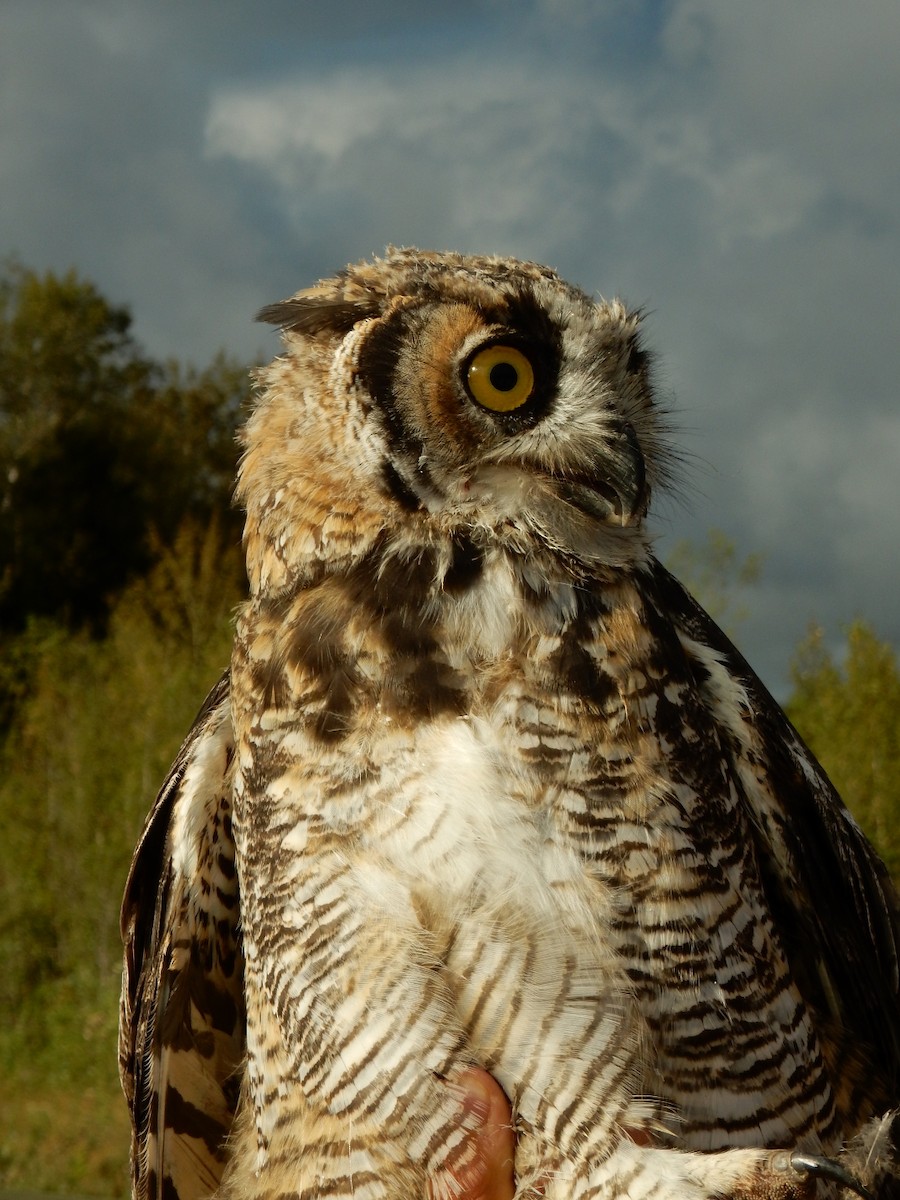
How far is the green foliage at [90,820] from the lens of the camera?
16.6 metres

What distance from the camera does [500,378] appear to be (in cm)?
212

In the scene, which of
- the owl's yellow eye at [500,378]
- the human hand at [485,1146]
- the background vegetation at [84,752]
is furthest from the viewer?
the background vegetation at [84,752]

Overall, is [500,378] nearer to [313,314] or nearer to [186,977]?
[313,314]

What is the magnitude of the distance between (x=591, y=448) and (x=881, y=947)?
1.36 m

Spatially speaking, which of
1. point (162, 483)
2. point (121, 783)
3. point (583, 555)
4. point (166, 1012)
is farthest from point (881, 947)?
point (162, 483)

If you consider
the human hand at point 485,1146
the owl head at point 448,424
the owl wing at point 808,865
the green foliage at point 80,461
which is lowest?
the human hand at point 485,1146

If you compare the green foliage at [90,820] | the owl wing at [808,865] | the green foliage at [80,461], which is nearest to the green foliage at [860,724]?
the green foliage at [90,820]

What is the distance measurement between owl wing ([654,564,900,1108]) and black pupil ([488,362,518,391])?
1.63 feet

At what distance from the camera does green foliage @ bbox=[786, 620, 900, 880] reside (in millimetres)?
16109

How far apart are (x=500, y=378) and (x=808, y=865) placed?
1.26 m

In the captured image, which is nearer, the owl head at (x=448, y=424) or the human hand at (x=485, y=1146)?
the human hand at (x=485, y=1146)

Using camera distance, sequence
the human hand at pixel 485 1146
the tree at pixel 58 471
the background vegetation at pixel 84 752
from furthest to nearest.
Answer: the tree at pixel 58 471, the background vegetation at pixel 84 752, the human hand at pixel 485 1146

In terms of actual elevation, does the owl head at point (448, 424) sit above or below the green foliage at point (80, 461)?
below

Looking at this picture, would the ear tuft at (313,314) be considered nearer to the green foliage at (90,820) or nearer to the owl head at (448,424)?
the owl head at (448,424)
